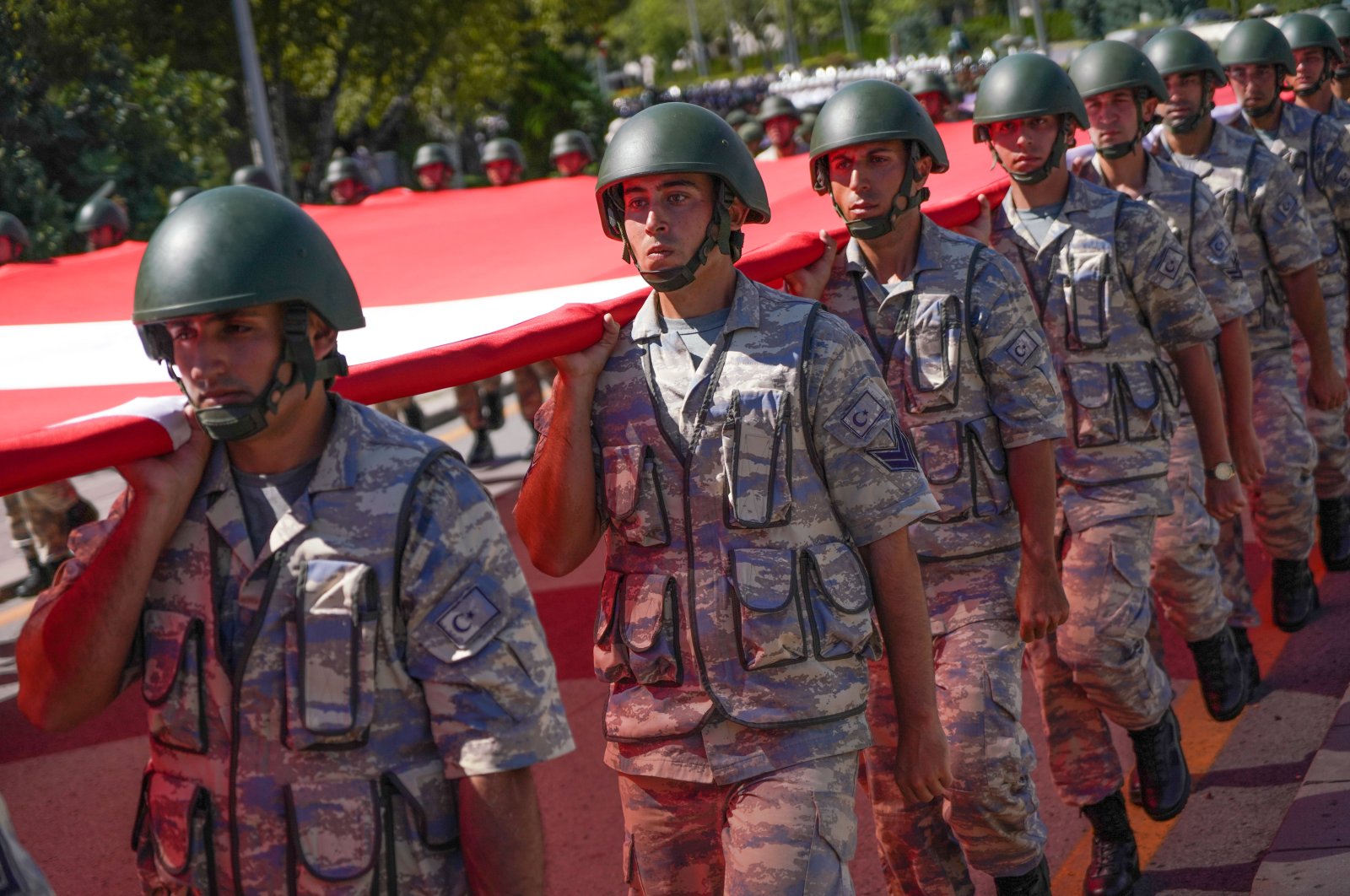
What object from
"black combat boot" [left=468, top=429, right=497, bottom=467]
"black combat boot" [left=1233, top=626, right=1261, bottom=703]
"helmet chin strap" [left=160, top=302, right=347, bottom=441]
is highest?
"helmet chin strap" [left=160, top=302, right=347, bottom=441]

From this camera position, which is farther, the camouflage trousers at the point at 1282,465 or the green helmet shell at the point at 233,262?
the camouflage trousers at the point at 1282,465

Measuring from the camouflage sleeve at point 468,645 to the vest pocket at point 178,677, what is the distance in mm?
325

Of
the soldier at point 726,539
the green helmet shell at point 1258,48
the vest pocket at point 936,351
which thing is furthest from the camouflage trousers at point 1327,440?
the soldier at point 726,539

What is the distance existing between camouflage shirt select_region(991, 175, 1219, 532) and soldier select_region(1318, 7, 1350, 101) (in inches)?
254

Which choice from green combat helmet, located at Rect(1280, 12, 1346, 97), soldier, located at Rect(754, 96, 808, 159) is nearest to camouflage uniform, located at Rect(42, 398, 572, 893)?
green combat helmet, located at Rect(1280, 12, 1346, 97)

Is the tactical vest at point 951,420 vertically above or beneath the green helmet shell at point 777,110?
beneath

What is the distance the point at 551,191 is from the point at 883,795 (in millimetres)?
4596

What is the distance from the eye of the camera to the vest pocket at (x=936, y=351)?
4250mm

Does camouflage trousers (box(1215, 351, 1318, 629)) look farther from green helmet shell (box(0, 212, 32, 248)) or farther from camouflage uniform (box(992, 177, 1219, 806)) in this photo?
green helmet shell (box(0, 212, 32, 248))

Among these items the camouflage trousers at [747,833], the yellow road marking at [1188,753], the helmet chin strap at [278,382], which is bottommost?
the yellow road marking at [1188,753]

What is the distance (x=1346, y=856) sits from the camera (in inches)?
175

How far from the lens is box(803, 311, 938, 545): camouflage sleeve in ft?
10.9

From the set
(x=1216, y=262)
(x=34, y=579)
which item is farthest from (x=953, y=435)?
(x=34, y=579)

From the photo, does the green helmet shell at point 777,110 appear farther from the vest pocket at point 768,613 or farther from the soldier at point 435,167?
the vest pocket at point 768,613
